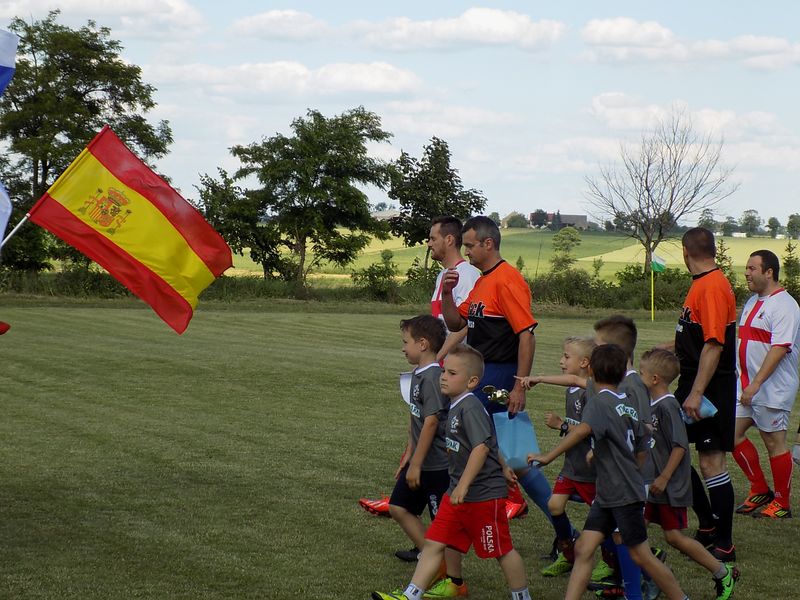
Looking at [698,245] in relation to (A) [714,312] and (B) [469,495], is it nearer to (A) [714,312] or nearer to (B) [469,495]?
(A) [714,312]

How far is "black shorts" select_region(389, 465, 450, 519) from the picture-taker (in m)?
6.50

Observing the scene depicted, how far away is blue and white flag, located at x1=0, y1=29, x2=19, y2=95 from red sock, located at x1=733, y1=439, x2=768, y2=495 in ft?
19.8

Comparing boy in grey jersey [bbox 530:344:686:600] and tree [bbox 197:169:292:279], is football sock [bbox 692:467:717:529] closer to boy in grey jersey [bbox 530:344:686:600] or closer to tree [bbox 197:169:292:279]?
boy in grey jersey [bbox 530:344:686:600]

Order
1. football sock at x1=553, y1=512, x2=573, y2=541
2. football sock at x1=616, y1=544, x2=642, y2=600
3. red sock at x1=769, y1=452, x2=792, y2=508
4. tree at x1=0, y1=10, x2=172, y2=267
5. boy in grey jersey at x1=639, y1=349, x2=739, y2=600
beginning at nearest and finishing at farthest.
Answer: football sock at x1=616, y1=544, x2=642, y2=600 < boy in grey jersey at x1=639, y1=349, x2=739, y2=600 < football sock at x1=553, y1=512, x2=573, y2=541 < red sock at x1=769, y1=452, x2=792, y2=508 < tree at x1=0, y1=10, x2=172, y2=267

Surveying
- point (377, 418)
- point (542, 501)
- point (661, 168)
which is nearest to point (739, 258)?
point (661, 168)

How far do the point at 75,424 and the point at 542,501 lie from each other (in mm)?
6791

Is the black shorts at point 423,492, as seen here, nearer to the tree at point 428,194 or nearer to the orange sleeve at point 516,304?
the orange sleeve at point 516,304

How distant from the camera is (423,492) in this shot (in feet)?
21.6

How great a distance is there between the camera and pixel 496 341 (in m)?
7.05

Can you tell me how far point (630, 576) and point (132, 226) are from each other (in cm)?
395

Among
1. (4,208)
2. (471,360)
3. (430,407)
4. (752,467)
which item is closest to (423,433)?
(430,407)

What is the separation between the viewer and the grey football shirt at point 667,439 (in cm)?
634

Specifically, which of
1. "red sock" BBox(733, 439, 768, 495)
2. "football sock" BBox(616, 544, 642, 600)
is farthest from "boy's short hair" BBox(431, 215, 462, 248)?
"red sock" BBox(733, 439, 768, 495)

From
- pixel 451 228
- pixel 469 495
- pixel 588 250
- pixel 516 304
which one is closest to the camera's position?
pixel 469 495
